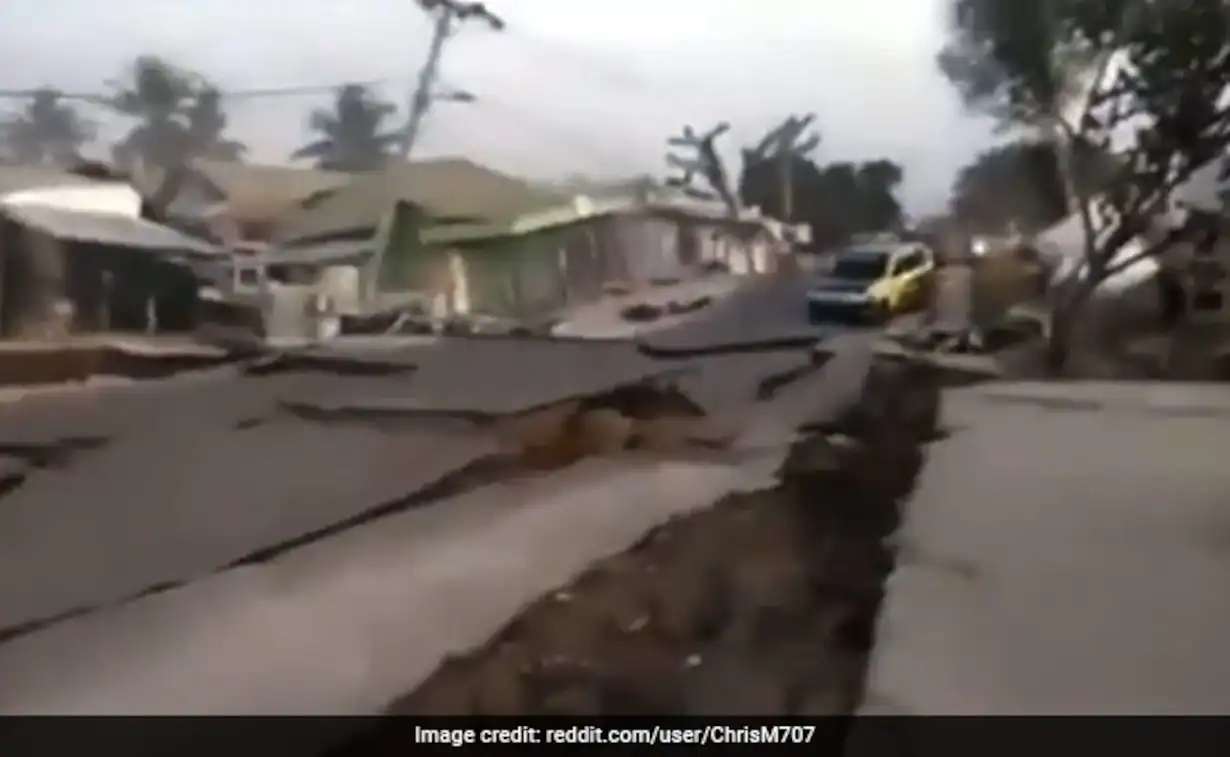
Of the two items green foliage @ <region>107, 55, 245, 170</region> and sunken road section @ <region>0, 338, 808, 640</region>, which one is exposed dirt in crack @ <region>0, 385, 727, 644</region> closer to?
sunken road section @ <region>0, 338, 808, 640</region>

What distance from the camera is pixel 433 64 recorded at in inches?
50.9

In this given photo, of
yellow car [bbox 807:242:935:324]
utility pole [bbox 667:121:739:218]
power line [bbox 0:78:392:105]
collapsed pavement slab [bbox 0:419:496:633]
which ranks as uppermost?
power line [bbox 0:78:392:105]

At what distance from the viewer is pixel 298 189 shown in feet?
4.23

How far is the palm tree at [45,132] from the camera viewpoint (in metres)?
1.26

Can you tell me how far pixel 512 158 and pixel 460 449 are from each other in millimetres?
299

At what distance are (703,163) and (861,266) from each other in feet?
0.64

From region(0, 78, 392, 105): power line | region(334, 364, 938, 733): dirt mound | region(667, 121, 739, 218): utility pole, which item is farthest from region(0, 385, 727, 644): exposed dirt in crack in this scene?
region(0, 78, 392, 105): power line

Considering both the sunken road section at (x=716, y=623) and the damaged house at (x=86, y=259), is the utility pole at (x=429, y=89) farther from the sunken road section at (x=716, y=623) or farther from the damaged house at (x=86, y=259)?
the sunken road section at (x=716, y=623)

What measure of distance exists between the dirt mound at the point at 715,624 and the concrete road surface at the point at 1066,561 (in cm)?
4

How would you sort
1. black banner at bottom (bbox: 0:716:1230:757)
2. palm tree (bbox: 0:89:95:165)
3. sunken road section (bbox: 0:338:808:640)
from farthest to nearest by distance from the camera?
palm tree (bbox: 0:89:95:165) → sunken road section (bbox: 0:338:808:640) → black banner at bottom (bbox: 0:716:1230:757)

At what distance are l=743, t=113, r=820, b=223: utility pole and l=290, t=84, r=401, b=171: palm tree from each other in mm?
372

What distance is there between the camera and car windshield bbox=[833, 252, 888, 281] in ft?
4.25

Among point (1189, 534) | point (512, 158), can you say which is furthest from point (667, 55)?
point (1189, 534)

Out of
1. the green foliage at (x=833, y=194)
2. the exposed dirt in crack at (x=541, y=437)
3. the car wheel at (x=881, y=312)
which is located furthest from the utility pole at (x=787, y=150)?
the exposed dirt in crack at (x=541, y=437)
